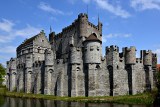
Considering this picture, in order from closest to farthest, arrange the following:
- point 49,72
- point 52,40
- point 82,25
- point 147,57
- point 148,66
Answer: point 147,57 → point 148,66 → point 49,72 → point 82,25 → point 52,40

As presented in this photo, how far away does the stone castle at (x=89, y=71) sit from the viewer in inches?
1184

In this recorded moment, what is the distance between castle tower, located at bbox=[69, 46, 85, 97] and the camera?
3009 centimetres

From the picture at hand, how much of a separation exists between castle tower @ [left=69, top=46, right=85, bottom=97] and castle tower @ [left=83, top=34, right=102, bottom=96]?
0.99 meters

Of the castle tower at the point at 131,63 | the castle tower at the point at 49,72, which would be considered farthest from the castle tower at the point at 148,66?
the castle tower at the point at 49,72

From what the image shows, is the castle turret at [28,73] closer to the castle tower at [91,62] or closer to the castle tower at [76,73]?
the castle tower at [76,73]

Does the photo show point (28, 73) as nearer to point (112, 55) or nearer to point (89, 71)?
point (89, 71)

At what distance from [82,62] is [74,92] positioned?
19.2ft

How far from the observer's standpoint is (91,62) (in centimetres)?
2983

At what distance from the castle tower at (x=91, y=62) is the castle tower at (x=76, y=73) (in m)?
0.99

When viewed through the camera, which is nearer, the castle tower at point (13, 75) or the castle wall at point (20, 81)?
the castle wall at point (20, 81)

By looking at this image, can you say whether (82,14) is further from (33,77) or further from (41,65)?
(33,77)

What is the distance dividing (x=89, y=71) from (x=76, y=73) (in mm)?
2641

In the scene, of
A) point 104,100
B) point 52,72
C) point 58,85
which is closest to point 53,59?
point 52,72

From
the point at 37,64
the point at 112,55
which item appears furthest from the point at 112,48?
the point at 37,64
